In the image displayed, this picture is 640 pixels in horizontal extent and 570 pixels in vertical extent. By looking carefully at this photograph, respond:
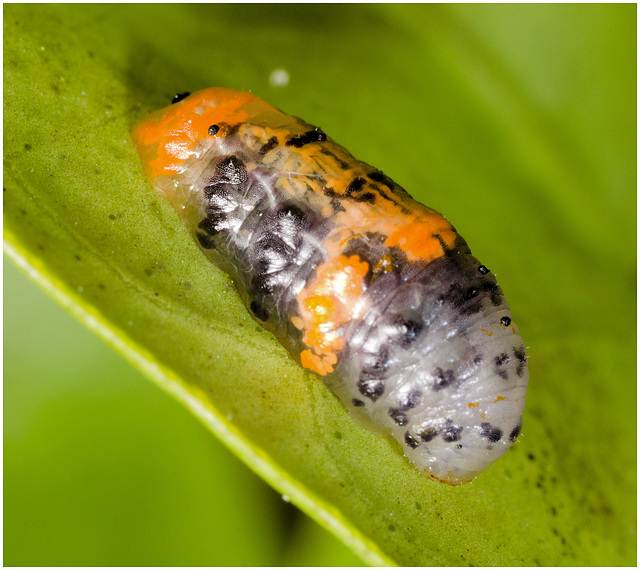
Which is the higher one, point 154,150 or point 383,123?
point 383,123

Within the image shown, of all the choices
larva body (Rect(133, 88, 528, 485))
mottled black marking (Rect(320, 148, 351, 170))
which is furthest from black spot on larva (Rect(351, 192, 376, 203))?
mottled black marking (Rect(320, 148, 351, 170))

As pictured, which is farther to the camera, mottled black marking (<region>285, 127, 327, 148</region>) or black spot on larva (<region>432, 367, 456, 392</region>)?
mottled black marking (<region>285, 127, 327, 148</region>)

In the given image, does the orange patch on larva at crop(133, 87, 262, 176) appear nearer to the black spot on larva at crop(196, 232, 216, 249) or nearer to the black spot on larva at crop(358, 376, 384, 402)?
the black spot on larva at crop(196, 232, 216, 249)

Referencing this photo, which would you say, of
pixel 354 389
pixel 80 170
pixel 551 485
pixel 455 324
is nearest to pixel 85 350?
pixel 80 170

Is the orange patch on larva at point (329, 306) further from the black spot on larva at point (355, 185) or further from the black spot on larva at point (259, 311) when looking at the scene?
A: the black spot on larva at point (355, 185)

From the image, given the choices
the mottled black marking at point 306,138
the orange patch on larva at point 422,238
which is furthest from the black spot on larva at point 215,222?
the orange patch on larva at point 422,238

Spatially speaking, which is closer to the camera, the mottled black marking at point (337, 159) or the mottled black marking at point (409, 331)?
the mottled black marking at point (409, 331)

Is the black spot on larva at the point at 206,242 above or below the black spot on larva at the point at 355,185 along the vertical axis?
below

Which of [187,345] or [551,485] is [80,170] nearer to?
[187,345]
